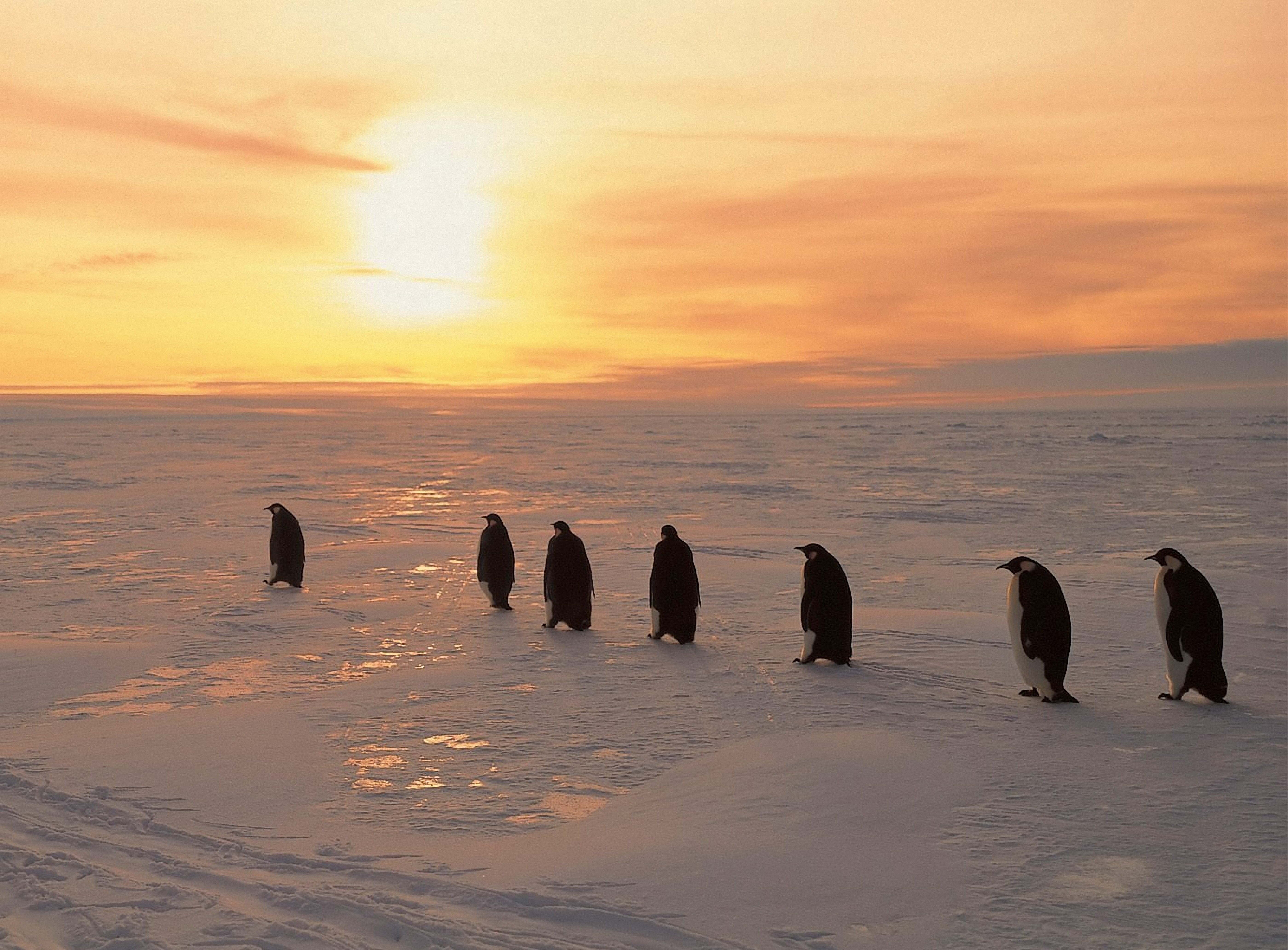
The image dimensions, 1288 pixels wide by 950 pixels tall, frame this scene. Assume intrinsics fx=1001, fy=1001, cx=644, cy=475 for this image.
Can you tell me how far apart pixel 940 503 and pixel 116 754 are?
58.8 feet

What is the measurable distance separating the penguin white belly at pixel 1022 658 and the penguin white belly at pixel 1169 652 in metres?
0.84

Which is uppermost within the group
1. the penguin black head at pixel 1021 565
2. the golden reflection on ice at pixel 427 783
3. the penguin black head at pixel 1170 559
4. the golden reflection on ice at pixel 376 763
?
the penguin black head at pixel 1170 559

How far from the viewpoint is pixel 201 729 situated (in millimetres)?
5891

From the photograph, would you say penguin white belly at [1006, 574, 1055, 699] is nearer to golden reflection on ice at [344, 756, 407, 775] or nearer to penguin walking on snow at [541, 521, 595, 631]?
penguin walking on snow at [541, 521, 595, 631]

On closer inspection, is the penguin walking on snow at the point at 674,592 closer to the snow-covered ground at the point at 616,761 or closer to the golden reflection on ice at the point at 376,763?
the snow-covered ground at the point at 616,761

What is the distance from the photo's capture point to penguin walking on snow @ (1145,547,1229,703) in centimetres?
657

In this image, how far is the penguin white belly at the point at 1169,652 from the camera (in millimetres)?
6621

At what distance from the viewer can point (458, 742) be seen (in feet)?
18.9

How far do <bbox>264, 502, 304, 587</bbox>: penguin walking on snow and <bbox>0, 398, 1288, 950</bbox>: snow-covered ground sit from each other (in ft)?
1.00

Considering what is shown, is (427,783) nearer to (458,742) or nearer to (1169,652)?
(458,742)

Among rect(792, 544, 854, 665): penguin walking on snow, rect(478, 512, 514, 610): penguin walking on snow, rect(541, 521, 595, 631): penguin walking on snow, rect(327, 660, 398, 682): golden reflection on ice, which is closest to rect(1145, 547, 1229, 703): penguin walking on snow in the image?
rect(792, 544, 854, 665): penguin walking on snow

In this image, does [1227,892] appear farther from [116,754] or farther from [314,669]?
[314,669]

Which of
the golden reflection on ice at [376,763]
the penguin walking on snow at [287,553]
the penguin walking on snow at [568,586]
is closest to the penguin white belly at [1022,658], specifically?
the penguin walking on snow at [568,586]

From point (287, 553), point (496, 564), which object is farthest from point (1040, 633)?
point (287, 553)
